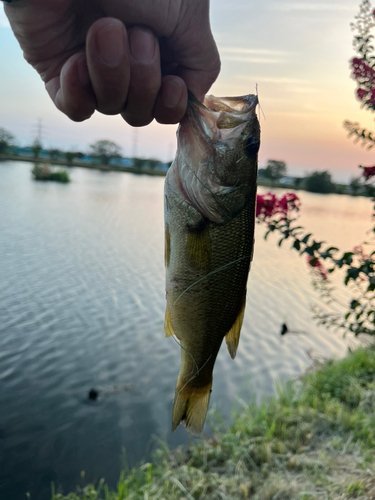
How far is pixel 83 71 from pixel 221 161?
617 mm

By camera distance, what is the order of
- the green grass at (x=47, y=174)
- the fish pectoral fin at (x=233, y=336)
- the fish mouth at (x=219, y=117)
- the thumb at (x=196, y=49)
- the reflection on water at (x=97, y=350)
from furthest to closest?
the green grass at (x=47, y=174) → the reflection on water at (x=97, y=350) → the fish pectoral fin at (x=233, y=336) → the fish mouth at (x=219, y=117) → the thumb at (x=196, y=49)

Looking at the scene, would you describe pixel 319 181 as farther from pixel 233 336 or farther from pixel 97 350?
pixel 233 336

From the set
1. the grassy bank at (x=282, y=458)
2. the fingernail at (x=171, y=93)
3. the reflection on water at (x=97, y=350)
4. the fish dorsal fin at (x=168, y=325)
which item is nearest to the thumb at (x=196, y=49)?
the fingernail at (x=171, y=93)

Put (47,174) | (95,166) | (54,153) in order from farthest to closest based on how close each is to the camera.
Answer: (95,166), (54,153), (47,174)

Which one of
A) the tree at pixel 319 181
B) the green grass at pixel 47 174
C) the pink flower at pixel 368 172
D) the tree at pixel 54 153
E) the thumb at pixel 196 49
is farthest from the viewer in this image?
the tree at pixel 54 153

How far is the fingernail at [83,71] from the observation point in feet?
4.13

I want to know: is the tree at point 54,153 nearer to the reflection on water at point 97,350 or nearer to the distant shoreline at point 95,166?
the distant shoreline at point 95,166

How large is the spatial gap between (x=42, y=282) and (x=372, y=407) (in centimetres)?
656

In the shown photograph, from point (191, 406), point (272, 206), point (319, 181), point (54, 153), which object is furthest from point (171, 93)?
point (54, 153)

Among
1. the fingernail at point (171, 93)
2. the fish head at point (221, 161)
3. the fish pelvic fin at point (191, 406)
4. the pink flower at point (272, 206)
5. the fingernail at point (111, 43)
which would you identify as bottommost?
the fish pelvic fin at point (191, 406)

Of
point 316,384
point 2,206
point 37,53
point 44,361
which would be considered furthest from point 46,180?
point 37,53

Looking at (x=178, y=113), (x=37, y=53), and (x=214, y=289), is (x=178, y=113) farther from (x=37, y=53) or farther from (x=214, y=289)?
(x=214, y=289)

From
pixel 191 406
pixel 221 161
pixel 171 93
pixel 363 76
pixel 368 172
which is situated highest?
A: pixel 363 76

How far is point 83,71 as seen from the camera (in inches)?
49.8
